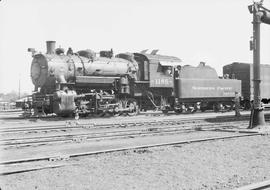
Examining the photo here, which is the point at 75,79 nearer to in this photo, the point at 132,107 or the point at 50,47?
the point at 50,47

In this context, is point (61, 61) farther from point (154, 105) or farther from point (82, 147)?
point (82, 147)

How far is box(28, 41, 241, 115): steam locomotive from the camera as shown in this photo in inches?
685

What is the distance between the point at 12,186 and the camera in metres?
4.89

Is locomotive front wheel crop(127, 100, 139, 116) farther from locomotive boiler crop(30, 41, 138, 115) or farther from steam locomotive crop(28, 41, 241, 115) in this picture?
locomotive boiler crop(30, 41, 138, 115)

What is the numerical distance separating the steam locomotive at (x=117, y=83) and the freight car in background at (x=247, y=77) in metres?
3.04

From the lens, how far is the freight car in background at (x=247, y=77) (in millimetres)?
26562

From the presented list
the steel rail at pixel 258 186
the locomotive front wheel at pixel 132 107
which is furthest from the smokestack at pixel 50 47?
the steel rail at pixel 258 186

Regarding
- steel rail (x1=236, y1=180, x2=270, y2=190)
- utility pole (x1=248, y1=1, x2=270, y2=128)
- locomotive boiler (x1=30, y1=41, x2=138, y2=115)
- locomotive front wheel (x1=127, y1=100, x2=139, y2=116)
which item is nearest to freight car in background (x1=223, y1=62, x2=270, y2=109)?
locomotive front wheel (x1=127, y1=100, x2=139, y2=116)

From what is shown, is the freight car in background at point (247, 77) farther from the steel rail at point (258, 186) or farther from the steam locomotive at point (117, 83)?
the steel rail at point (258, 186)

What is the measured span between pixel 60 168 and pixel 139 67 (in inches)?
597

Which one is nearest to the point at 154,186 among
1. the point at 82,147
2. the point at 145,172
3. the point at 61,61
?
the point at 145,172

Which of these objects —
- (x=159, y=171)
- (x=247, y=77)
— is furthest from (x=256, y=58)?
(x=247, y=77)

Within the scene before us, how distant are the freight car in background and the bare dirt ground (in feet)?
63.9

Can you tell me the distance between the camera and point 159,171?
19.3 feet
